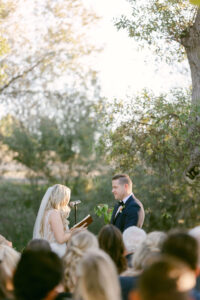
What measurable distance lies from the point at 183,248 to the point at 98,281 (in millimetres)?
659

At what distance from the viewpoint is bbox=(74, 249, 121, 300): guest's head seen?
6.86 feet

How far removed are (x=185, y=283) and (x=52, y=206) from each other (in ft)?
11.7

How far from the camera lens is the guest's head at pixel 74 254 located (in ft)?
10.4

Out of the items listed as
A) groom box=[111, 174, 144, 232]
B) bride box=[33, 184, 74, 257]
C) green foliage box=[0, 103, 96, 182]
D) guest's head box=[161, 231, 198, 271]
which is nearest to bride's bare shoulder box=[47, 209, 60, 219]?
bride box=[33, 184, 74, 257]

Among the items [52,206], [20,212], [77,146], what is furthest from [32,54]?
[52,206]

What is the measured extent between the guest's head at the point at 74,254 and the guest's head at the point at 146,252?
310 mm

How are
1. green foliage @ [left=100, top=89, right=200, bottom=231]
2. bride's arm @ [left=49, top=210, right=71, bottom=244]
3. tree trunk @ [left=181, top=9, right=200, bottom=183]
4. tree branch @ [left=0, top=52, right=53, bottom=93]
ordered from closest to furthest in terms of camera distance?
bride's arm @ [left=49, top=210, right=71, bottom=244] < tree trunk @ [left=181, top=9, right=200, bottom=183] < green foliage @ [left=100, top=89, right=200, bottom=231] < tree branch @ [left=0, top=52, right=53, bottom=93]

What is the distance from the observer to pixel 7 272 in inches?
118

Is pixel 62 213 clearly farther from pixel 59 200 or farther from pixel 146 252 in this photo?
pixel 146 252

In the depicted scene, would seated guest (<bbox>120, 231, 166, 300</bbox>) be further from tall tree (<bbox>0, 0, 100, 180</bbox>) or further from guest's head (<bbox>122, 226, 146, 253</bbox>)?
tall tree (<bbox>0, 0, 100, 180</bbox>)

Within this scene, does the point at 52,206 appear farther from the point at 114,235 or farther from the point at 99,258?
the point at 99,258

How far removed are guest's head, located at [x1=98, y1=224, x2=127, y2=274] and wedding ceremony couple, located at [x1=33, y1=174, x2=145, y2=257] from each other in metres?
1.48

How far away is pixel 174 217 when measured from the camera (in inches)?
608

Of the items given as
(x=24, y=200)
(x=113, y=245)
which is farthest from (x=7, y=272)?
(x=24, y=200)
